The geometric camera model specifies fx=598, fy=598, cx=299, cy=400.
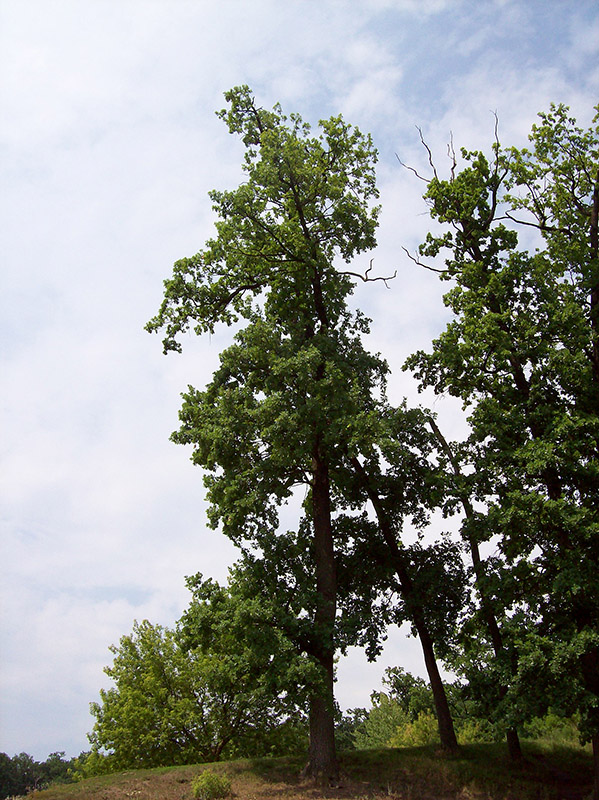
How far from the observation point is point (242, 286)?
67.5ft

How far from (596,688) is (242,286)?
15.4 m

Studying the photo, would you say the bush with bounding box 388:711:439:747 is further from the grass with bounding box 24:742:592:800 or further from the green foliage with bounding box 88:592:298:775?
the grass with bounding box 24:742:592:800

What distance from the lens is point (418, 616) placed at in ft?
63.7

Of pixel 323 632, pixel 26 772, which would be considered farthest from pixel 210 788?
pixel 26 772

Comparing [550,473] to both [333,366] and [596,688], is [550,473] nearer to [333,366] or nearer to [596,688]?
[596,688]

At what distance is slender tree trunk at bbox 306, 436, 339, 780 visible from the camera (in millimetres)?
15266

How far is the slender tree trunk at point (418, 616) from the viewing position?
60.5ft

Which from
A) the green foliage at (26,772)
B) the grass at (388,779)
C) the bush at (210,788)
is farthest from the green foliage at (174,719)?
the green foliage at (26,772)

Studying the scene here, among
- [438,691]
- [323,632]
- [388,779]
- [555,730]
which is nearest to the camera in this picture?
[388,779]

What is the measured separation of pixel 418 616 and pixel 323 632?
4884 mm

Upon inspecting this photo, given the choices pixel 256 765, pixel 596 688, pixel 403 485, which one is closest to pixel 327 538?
pixel 403 485

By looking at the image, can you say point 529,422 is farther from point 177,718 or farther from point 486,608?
point 177,718

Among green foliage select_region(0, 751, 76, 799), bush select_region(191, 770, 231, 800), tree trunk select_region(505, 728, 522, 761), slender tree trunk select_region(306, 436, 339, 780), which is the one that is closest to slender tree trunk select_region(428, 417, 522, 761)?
tree trunk select_region(505, 728, 522, 761)

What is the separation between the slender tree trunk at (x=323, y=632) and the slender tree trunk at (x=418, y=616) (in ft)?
8.26
